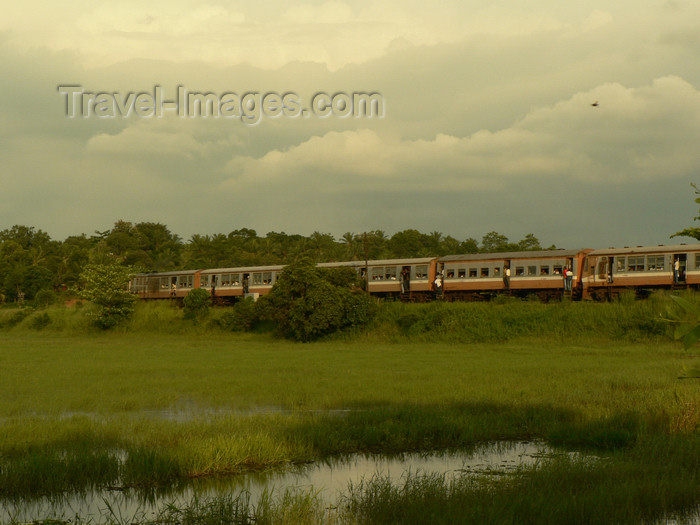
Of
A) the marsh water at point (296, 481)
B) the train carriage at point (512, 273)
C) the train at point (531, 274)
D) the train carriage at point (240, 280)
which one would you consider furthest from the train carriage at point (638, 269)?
the marsh water at point (296, 481)

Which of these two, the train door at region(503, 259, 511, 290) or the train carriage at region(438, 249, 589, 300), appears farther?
the train door at region(503, 259, 511, 290)

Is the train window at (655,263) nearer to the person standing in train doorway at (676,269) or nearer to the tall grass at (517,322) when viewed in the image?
the person standing in train doorway at (676,269)

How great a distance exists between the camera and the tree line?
73.4 meters

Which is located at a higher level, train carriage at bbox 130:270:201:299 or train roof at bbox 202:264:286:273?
train roof at bbox 202:264:286:273

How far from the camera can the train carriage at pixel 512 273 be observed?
126ft

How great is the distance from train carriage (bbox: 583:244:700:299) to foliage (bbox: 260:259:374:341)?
12452mm

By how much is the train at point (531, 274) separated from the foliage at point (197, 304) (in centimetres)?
294

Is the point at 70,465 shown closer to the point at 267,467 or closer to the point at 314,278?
the point at 267,467

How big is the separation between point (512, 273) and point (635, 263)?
21.5ft

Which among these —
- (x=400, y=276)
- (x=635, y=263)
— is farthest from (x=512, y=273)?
(x=400, y=276)

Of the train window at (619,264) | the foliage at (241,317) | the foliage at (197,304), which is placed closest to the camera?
the train window at (619,264)

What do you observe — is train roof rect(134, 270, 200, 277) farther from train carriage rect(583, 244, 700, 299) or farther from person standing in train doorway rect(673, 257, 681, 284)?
person standing in train doorway rect(673, 257, 681, 284)

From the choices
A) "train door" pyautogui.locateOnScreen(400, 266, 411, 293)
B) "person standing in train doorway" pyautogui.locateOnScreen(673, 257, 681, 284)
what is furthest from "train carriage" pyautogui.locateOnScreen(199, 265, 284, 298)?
"person standing in train doorway" pyautogui.locateOnScreen(673, 257, 681, 284)

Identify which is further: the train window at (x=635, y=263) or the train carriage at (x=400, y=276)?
the train carriage at (x=400, y=276)
